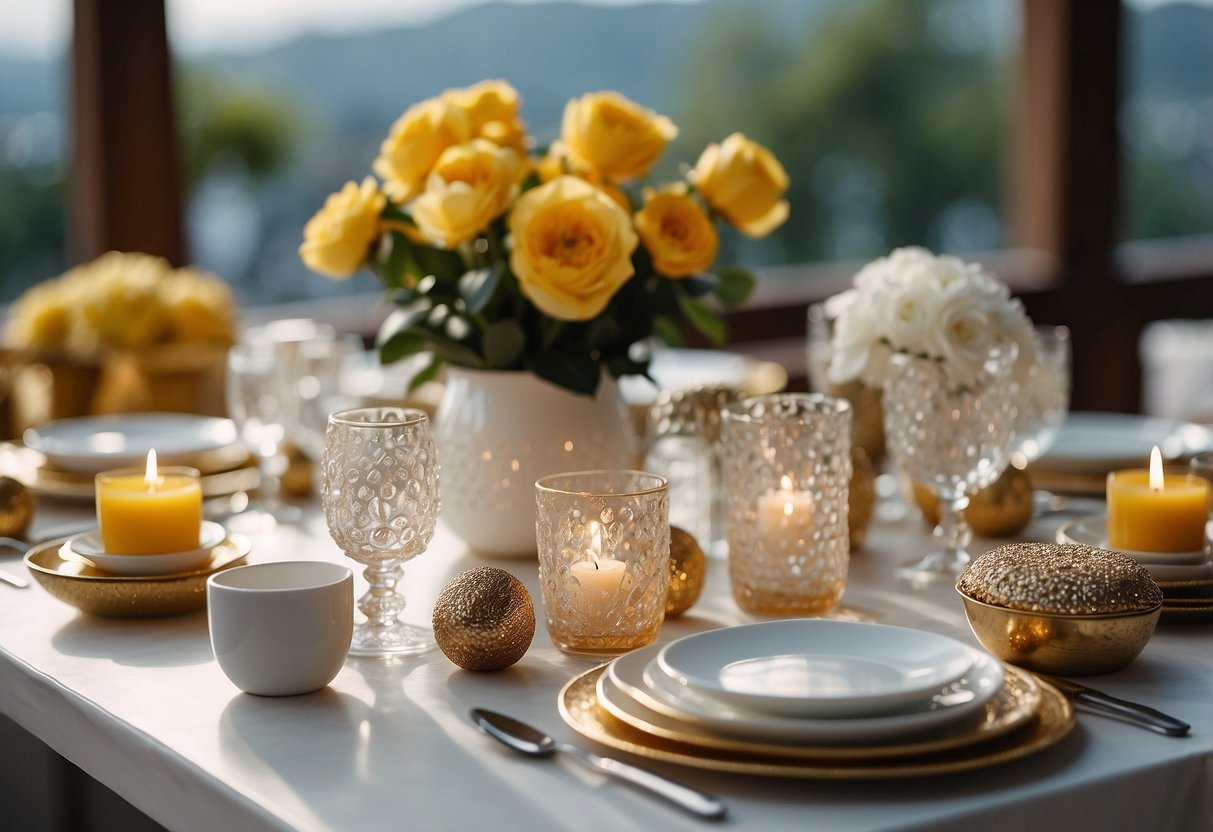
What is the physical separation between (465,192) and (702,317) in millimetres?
325

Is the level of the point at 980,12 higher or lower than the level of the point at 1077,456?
higher

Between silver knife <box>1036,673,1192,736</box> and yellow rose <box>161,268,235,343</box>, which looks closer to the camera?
silver knife <box>1036,673,1192,736</box>

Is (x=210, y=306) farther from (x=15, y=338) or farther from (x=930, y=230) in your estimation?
(x=930, y=230)

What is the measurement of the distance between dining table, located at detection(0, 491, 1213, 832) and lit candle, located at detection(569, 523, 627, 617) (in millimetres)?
47

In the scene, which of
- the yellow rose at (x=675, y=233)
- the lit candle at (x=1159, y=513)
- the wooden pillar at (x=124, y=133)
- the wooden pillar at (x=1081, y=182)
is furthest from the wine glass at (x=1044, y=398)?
Result: the wooden pillar at (x=1081, y=182)

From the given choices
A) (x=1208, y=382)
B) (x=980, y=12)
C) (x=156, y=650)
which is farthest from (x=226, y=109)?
(x=980, y=12)

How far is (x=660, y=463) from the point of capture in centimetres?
139

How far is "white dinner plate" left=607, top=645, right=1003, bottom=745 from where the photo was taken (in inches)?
31.1

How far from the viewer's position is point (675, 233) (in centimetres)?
132

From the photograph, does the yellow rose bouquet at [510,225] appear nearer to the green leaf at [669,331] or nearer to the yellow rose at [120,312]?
the green leaf at [669,331]

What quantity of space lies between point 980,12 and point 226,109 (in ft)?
13.0

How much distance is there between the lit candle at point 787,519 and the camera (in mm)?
1164

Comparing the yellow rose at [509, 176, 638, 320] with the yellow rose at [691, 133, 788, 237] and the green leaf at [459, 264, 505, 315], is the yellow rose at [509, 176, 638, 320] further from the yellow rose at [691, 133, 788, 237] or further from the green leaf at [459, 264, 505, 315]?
the yellow rose at [691, 133, 788, 237]

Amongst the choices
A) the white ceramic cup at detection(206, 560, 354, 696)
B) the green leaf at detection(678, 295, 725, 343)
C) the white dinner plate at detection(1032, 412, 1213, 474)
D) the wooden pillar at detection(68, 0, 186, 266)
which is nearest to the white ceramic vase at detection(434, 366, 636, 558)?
the green leaf at detection(678, 295, 725, 343)
